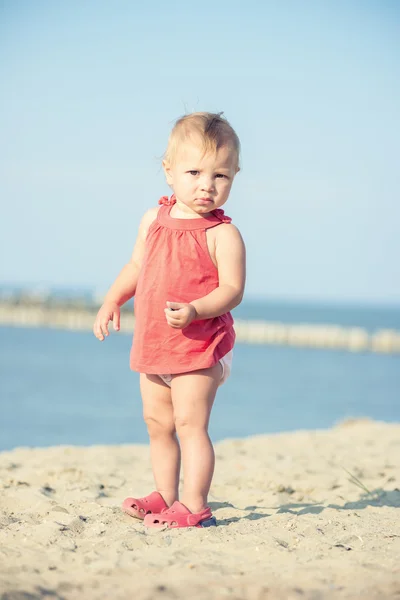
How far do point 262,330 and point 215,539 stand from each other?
37824 mm

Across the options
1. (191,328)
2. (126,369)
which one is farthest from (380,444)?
(126,369)

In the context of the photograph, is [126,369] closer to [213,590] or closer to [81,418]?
[81,418]

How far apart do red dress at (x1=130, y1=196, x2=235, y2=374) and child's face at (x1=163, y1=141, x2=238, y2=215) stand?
9 centimetres

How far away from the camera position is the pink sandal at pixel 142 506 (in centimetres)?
331

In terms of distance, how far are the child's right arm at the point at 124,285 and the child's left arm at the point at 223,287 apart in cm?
40

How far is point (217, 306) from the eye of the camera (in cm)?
317

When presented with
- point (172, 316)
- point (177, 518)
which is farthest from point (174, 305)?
point (177, 518)

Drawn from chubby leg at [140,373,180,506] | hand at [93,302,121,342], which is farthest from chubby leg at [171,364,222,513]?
hand at [93,302,121,342]

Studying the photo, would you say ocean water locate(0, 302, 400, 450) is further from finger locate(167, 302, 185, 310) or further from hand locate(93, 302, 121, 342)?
finger locate(167, 302, 185, 310)

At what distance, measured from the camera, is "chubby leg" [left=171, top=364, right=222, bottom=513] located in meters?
3.27

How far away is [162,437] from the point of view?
3469 mm

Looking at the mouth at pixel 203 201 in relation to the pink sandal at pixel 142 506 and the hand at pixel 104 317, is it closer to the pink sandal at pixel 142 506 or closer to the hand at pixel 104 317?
the hand at pixel 104 317

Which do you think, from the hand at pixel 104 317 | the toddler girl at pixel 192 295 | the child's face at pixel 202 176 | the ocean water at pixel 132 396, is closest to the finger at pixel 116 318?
the hand at pixel 104 317

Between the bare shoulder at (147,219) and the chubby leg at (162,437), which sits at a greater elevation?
the bare shoulder at (147,219)
